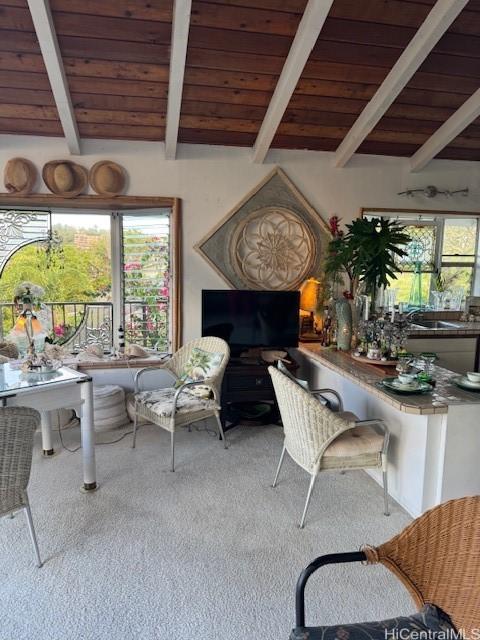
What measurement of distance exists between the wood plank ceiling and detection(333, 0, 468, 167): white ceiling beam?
6 cm

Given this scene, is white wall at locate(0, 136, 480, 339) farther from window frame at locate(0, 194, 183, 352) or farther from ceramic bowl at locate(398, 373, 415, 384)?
ceramic bowl at locate(398, 373, 415, 384)

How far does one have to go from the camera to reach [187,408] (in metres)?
3.28

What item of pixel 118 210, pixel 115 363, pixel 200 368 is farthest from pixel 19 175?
pixel 200 368

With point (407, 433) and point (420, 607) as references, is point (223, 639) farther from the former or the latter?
point (407, 433)

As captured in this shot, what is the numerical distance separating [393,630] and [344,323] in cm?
262

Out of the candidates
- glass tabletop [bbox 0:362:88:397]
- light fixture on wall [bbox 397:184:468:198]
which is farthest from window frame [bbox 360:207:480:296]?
glass tabletop [bbox 0:362:88:397]

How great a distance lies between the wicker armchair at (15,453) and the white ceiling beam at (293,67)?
263cm

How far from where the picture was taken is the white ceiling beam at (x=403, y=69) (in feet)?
8.81

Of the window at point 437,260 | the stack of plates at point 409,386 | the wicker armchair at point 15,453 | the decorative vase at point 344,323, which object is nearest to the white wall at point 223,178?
the window at point 437,260

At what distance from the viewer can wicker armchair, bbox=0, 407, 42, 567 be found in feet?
6.22

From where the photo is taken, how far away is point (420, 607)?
138cm

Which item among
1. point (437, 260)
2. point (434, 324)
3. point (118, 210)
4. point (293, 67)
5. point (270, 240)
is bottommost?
point (434, 324)

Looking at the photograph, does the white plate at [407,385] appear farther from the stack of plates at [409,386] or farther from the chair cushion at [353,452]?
the chair cushion at [353,452]

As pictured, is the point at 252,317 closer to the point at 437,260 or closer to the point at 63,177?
the point at 63,177
